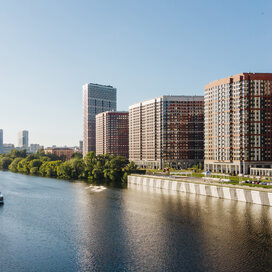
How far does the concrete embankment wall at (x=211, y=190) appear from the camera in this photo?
89.9m

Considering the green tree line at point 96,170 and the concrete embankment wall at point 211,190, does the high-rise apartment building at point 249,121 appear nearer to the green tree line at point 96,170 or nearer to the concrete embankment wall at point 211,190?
the concrete embankment wall at point 211,190

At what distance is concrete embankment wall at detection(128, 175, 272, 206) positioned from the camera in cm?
8994

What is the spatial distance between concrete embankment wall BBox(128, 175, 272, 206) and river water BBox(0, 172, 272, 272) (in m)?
3.39

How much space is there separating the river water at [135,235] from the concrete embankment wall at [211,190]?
339 centimetres

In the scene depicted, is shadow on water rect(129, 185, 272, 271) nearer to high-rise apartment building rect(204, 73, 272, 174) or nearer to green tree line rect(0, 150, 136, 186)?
high-rise apartment building rect(204, 73, 272, 174)

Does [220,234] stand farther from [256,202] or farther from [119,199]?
[119,199]

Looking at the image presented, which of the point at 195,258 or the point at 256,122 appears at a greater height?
the point at 256,122

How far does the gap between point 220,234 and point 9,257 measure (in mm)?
36477

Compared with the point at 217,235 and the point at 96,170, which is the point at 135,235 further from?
the point at 96,170

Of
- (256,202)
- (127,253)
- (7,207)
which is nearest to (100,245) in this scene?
(127,253)

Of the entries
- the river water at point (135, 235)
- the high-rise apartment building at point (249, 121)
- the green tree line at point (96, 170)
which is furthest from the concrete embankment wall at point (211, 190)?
the high-rise apartment building at point (249, 121)

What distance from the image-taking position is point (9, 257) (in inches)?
2029

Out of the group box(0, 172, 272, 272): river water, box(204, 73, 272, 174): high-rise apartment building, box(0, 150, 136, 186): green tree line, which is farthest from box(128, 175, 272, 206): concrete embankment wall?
box(204, 73, 272, 174): high-rise apartment building

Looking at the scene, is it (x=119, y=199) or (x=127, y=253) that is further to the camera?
(x=119, y=199)
